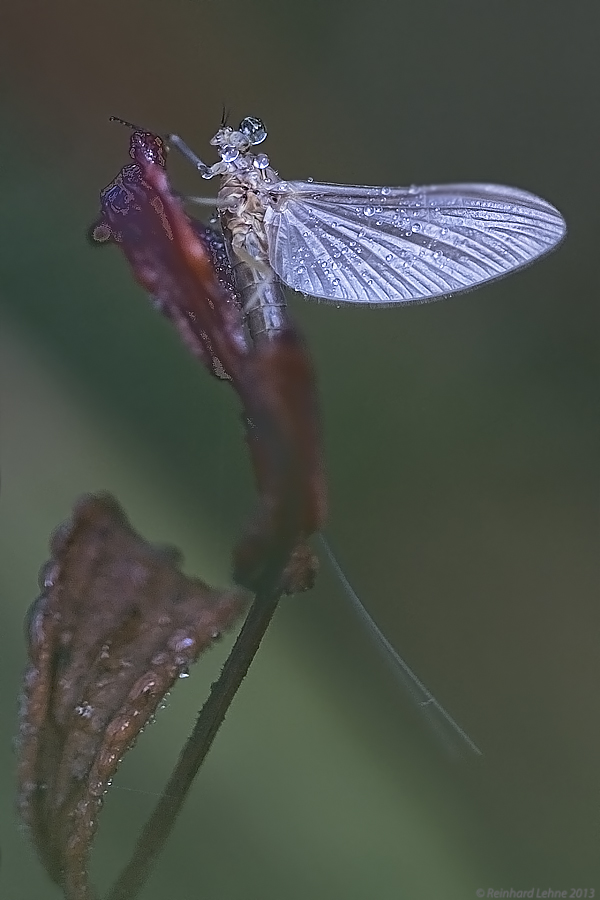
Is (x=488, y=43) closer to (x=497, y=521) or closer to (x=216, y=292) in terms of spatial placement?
(x=497, y=521)

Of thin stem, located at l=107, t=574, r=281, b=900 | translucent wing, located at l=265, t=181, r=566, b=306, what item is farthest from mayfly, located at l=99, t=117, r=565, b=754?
thin stem, located at l=107, t=574, r=281, b=900

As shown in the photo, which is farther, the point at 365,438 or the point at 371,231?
the point at 365,438

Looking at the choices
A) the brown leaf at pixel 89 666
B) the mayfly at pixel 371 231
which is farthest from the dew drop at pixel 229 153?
the brown leaf at pixel 89 666

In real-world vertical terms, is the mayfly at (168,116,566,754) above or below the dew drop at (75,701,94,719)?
above

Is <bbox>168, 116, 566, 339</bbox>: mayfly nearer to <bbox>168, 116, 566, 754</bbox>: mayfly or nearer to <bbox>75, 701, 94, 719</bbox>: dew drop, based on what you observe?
<bbox>168, 116, 566, 754</bbox>: mayfly

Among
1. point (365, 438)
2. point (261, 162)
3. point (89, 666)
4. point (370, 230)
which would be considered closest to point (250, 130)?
point (261, 162)

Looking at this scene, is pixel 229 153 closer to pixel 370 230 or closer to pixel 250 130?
pixel 250 130

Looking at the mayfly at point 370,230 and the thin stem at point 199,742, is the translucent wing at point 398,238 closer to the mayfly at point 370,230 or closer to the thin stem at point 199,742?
the mayfly at point 370,230
